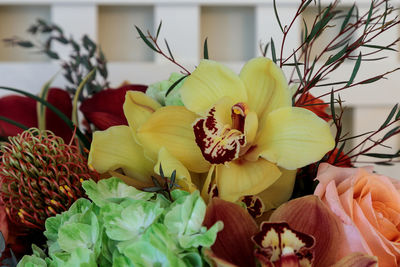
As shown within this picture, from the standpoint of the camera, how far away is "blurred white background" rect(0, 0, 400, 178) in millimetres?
862

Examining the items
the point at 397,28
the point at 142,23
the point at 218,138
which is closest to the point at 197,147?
the point at 218,138

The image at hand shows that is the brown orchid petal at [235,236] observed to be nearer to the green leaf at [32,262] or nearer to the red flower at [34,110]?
the green leaf at [32,262]

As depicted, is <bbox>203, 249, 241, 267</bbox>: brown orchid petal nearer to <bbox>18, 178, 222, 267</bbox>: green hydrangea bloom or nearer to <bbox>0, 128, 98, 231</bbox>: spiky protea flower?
<bbox>18, 178, 222, 267</bbox>: green hydrangea bloom

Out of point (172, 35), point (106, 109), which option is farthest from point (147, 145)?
point (172, 35)

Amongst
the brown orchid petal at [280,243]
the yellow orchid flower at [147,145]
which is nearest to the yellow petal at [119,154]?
the yellow orchid flower at [147,145]

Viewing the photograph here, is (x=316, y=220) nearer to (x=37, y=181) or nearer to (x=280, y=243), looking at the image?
(x=280, y=243)

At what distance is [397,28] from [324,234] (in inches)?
30.6

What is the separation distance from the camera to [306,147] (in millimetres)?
299

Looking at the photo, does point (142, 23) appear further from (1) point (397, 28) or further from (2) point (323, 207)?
(2) point (323, 207)

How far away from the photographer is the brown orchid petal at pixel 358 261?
10.2 inches

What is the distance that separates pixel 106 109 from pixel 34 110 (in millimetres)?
154

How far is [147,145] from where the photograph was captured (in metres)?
0.32

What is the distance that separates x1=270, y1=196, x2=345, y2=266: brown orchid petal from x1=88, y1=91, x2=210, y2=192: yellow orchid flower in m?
0.06

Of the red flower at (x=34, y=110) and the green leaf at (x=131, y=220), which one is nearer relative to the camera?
the green leaf at (x=131, y=220)
